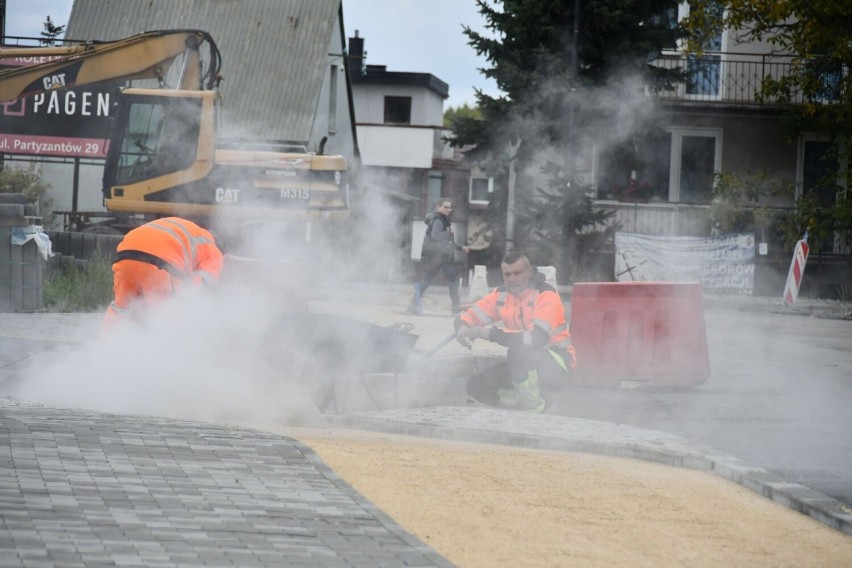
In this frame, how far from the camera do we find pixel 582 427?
8578 mm

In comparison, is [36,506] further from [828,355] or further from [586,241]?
[586,241]

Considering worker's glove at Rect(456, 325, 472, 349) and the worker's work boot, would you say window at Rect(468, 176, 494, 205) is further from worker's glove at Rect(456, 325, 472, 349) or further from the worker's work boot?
the worker's work boot

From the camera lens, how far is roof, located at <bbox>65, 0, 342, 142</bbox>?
117 feet

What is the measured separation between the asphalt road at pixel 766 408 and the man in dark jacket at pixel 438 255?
4400mm

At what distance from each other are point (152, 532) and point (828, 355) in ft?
38.7

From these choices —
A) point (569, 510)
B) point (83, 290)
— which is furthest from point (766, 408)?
point (83, 290)

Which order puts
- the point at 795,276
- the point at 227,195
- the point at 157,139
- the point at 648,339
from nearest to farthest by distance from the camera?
the point at 648,339
the point at 157,139
the point at 227,195
the point at 795,276

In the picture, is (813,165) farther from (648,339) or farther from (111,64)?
(648,339)

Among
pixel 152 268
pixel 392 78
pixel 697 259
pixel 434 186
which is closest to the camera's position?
pixel 152 268

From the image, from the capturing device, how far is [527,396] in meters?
9.78

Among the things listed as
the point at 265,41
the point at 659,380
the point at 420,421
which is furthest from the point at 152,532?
the point at 265,41

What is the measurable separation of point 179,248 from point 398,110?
45.3 m

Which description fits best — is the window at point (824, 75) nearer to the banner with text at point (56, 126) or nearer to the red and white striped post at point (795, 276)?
the red and white striped post at point (795, 276)

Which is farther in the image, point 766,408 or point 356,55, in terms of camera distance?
point 356,55
